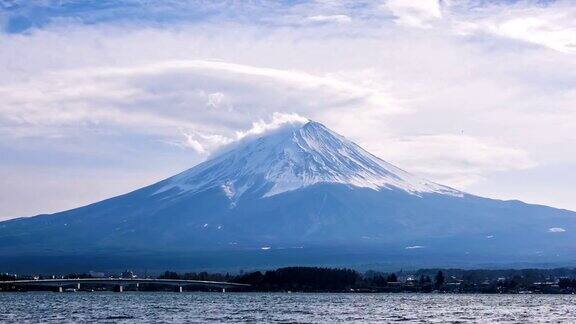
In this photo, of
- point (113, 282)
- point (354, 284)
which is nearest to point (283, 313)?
point (113, 282)

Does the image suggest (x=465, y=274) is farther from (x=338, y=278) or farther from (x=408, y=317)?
(x=408, y=317)

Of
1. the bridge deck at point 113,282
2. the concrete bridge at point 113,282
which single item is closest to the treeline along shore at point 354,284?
the concrete bridge at point 113,282

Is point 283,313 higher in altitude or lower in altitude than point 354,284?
lower

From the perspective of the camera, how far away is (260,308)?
78.1 meters

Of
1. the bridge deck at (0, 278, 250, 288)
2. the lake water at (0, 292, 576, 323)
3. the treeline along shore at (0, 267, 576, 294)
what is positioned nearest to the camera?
the lake water at (0, 292, 576, 323)

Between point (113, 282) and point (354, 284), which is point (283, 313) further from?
point (354, 284)

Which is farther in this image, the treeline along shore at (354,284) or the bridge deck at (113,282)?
the treeline along shore at (354,284)

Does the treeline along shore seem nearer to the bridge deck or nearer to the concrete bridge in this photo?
the concrete bridge

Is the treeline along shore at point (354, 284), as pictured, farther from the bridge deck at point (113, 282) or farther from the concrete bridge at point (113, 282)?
the bridge deck at point (113, 282)

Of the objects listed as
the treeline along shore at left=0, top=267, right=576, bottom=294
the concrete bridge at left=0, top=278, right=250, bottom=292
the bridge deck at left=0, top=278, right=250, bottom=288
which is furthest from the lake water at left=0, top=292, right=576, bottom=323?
the treeline along shore at left=0, top=267, right=576, bottom=294

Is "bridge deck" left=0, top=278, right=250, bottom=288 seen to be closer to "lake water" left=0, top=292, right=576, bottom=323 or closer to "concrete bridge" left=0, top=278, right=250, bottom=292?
"concrete bridge" left=0, top=278, right=250, bottom=292

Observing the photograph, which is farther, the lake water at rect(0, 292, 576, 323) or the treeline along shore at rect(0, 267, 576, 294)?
the treeline along shore at rect(0, 267, 576, 294)

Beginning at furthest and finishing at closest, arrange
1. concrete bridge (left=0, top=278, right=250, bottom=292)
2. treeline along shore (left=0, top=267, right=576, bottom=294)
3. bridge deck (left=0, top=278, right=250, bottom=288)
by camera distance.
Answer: treeline along shore (left=0, top=267, right=576, bottom=294) < concrete bridge (left=0, top=278, right=250, bottom=292) < bridge deck (left=0, top=278, right=250, bottom=288)

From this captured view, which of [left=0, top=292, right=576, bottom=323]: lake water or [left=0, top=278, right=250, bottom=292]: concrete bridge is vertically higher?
[left=0, top=278, right=250, bottom=292]: concrete bridge
